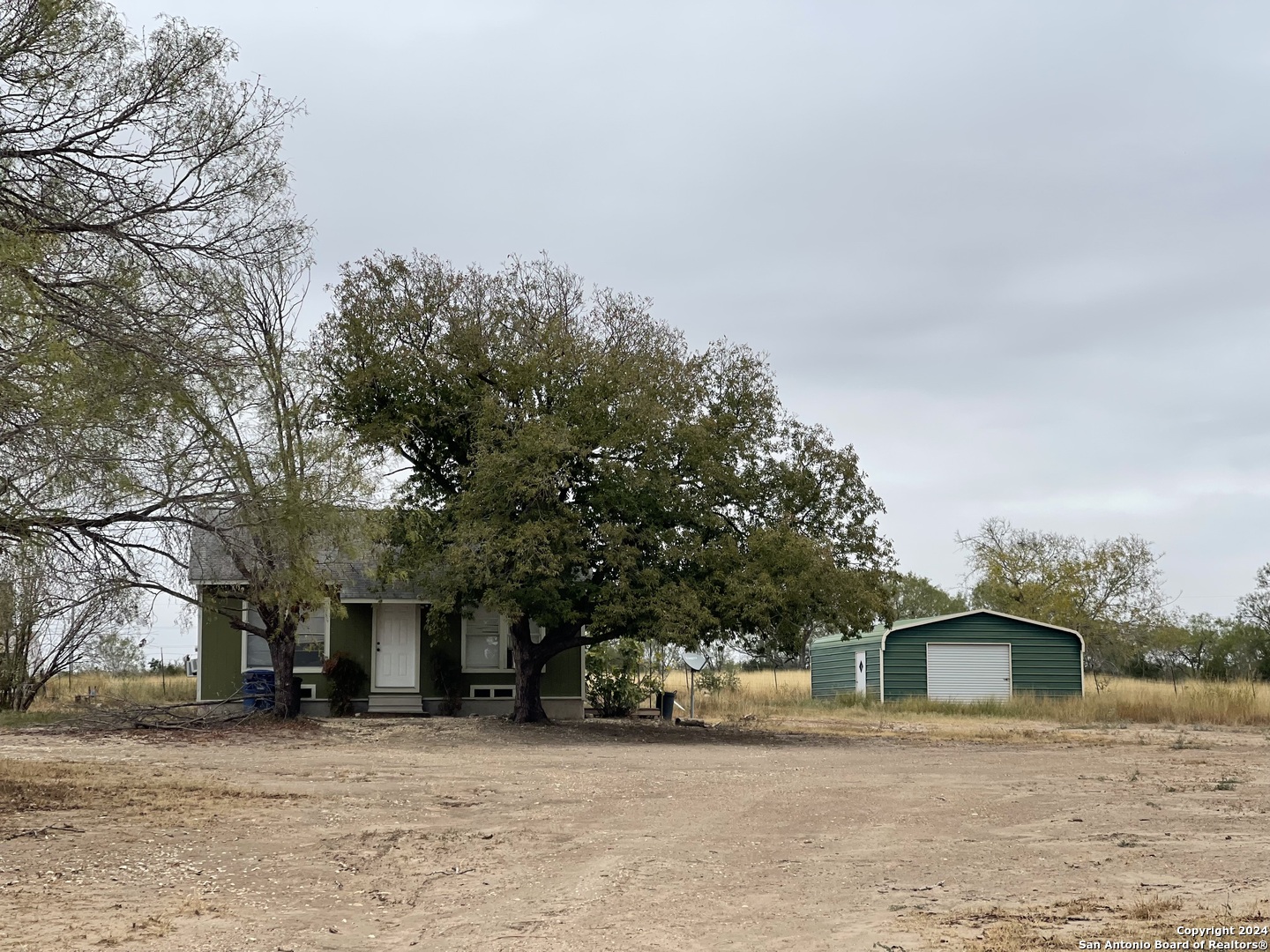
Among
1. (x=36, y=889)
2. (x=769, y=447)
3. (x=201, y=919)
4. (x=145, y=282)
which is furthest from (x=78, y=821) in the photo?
(x=769, y=447)

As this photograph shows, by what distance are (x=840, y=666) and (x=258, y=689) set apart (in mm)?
20523

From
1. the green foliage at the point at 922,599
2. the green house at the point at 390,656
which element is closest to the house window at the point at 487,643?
the green house at the point at 390,656

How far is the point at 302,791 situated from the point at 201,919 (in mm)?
5745

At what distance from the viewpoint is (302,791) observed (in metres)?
13.2

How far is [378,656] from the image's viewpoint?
84.3ft

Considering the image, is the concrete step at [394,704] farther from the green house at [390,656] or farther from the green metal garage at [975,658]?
the green metal garage at [975,658]

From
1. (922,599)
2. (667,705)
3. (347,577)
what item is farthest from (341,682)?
(922,599)

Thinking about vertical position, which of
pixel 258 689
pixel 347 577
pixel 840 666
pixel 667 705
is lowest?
pixel 667 705

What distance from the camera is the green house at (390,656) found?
2547cm

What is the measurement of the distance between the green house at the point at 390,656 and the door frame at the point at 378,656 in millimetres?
18

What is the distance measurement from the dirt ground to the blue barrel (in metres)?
6.02

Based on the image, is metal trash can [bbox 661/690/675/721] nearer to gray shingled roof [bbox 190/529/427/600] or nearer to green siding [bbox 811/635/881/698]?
gray shingled roof [bbox 190/529/427/600]

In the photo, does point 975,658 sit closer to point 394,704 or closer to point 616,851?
point 394,704

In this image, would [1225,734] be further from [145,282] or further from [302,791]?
[145,282]
